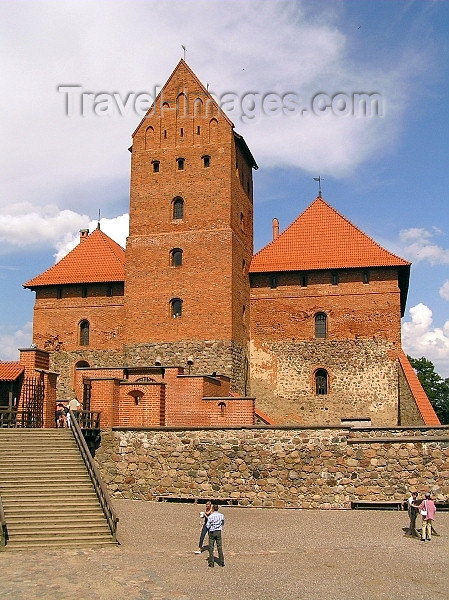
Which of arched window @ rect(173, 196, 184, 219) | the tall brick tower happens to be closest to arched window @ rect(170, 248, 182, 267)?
the tall brick tower

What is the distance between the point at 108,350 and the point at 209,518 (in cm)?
1731

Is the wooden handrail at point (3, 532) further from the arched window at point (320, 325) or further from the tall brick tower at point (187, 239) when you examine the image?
the arched window at point (320, 325)

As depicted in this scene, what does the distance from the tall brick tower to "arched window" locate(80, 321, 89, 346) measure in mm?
2729

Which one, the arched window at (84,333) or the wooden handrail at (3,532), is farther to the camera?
the arched window at (84,333)

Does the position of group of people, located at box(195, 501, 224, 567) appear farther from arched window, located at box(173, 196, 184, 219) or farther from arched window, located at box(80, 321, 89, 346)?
arched window, located at box(80, 321, 89, 346)

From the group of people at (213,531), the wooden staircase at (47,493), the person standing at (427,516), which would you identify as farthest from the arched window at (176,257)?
the group of people at (213,531)

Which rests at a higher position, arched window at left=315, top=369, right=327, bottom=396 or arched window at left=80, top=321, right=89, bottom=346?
arched window at left=80, top=321, right=89, bottom=346

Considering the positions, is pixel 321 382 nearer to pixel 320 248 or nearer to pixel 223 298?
pixel 223 298

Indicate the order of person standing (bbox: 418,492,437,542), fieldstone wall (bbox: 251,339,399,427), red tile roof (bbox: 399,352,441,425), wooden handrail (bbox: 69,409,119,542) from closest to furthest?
1. wooden handrail (bbox: 69,409,119,542)
2. person standing (bbox: 418,492,437,542)
3. red tile roof (bbox: 399,352,441,425)
4. fieldstone wall (bbox: 251,339,399,427)

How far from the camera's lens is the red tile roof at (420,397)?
2216cm

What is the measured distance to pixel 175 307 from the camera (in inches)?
1051

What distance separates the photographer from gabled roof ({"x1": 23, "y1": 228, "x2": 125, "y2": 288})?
95.4ft

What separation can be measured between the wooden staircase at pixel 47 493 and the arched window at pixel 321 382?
455 inches

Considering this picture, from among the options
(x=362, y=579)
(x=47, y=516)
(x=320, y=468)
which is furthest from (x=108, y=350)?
(x=362, y=579)
